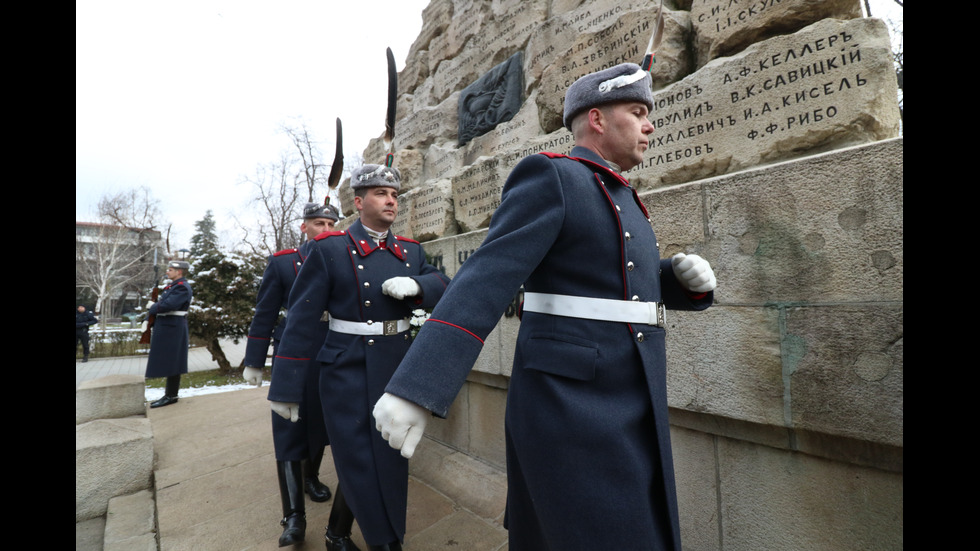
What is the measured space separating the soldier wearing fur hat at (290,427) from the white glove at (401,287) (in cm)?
46

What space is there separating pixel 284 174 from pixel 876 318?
17673 millimetres

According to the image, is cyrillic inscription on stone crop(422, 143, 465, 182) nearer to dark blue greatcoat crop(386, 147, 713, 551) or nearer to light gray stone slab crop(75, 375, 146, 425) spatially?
dark blue greatcoat crop(386, 147, 713, 551)

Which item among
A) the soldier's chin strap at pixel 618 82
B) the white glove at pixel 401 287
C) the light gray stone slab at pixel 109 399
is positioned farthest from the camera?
the light gray stone slab at pixel 109 399

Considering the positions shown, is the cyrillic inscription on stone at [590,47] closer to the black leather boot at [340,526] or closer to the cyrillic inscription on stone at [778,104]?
the cyrillic inscription on stone at [778,104]

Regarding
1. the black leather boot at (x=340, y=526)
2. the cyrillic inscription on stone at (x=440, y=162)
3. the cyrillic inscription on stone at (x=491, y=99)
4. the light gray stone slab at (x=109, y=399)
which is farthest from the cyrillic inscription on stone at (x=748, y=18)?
the light gray stone slab at (x=109, y=399)

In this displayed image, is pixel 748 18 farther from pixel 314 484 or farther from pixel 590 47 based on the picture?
pixel 314 484

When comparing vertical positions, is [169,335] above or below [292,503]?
above

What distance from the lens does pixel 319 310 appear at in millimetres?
2549

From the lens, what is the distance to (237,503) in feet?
10.5

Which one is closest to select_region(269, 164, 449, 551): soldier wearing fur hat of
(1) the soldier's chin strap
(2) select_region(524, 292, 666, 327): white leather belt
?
(2) select_region(524, 292, 666, 327): white leather belt

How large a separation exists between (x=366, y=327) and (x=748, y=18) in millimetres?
2544

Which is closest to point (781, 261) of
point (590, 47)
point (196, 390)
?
point (590, 47)

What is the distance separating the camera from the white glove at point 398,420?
40.6 inches

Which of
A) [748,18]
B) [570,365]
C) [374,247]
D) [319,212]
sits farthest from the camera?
[319,212]
